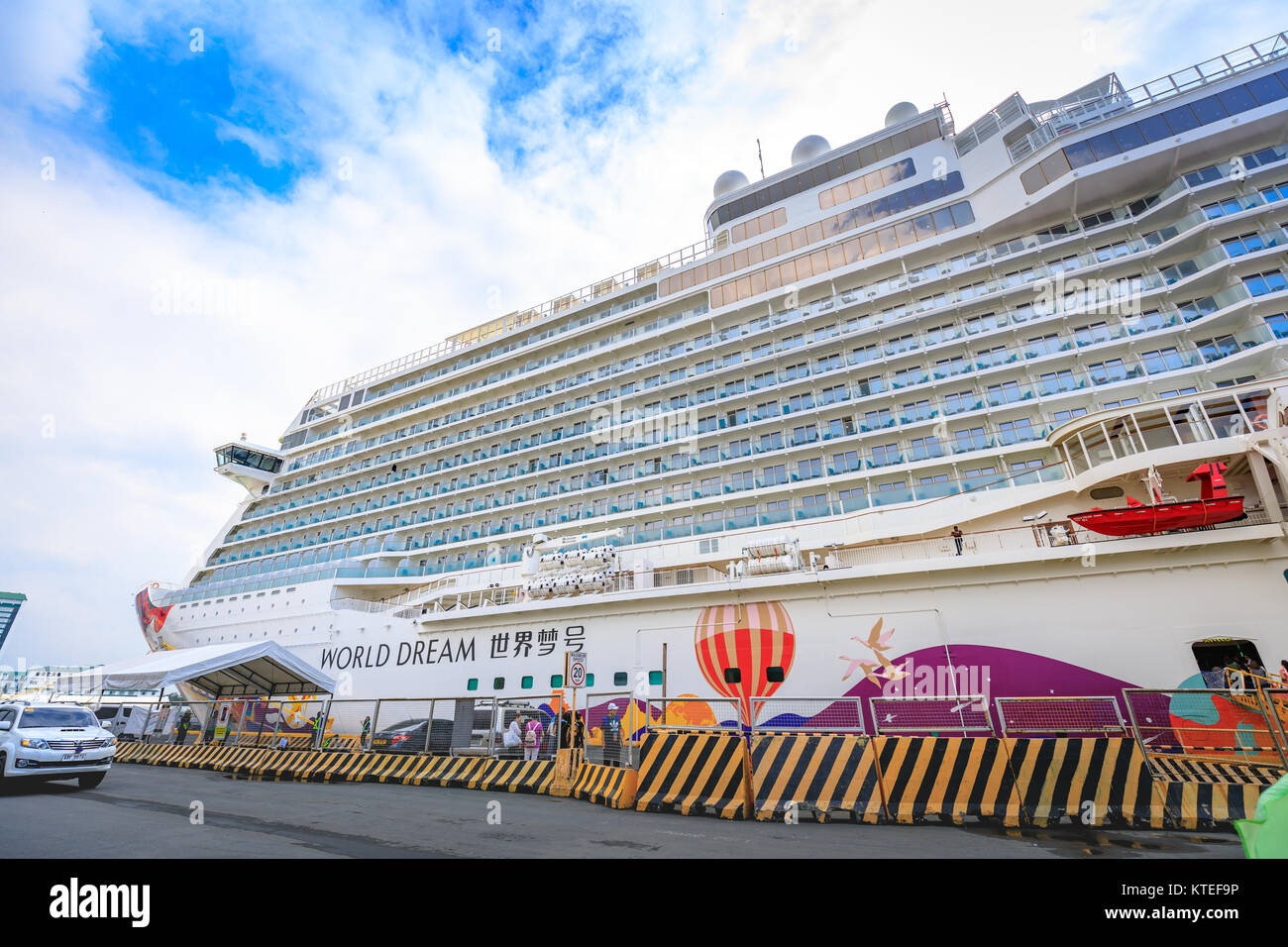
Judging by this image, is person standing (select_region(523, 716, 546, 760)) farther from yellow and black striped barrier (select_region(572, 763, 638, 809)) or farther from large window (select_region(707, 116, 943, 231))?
large window (select_region(707, 116, 943, 231))

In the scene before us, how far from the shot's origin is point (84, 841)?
19.0ft

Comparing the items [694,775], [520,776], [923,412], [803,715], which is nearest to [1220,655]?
[803,715]

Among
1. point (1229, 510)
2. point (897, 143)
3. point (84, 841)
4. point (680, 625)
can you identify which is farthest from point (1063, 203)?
point (84, 841)

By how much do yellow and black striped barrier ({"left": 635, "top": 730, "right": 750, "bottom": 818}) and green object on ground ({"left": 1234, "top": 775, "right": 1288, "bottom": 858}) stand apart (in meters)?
7.58

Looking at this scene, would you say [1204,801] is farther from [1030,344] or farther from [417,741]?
[1030,344]

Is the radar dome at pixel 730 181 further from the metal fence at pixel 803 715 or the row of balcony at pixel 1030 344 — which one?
the metal fence at pixel 803 715

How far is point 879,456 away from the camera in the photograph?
24.1m

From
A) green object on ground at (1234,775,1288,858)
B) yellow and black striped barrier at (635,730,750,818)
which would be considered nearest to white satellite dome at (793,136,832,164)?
yellow and black striped barrier at (635,730,750,818)

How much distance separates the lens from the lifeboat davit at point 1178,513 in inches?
523

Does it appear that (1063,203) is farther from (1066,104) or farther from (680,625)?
(680,625)

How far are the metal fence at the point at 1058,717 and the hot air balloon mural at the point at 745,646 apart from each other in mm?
6003

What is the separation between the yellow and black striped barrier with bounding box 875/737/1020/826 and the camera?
7.92 meters

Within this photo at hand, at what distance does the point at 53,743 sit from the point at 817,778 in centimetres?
1372
